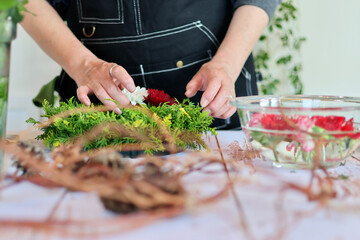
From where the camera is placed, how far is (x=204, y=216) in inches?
11.1

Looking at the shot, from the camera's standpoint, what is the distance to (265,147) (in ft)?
1.43

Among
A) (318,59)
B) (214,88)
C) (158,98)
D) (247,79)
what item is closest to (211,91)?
(214,88)

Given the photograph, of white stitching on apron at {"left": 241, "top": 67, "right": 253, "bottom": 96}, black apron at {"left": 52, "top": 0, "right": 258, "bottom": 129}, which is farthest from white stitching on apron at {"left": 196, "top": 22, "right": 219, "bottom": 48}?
white stitching on apron at {"left": 241, "top": 67, "right": 253, "bottom": 96}

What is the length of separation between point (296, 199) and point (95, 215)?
0.17 metres

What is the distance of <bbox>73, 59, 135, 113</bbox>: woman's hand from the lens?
2.04ft

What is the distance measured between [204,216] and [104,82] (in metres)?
0.46

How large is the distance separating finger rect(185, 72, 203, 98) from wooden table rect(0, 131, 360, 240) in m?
0.30

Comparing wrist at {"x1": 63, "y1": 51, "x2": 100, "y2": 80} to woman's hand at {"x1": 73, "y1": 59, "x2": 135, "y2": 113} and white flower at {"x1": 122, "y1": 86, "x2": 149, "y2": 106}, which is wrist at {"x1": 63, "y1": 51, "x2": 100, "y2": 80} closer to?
woman's hand at {"x1": 73, "y1": 59, "x2": 135, "y2": 113}

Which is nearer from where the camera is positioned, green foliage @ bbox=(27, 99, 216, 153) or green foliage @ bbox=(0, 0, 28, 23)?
green foliage @ bbox=(0, 0, 28, 23)

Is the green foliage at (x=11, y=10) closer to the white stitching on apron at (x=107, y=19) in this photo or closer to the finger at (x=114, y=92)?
the finger at (x=114, y=92)

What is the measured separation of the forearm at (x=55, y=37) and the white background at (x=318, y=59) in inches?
52.4

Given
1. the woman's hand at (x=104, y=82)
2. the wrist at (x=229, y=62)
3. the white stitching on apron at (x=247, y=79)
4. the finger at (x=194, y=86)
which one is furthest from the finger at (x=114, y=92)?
the white stitching on apron at (x=247, y=79)

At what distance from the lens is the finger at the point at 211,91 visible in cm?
65

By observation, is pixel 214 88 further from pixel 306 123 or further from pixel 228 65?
pixel 306 123
